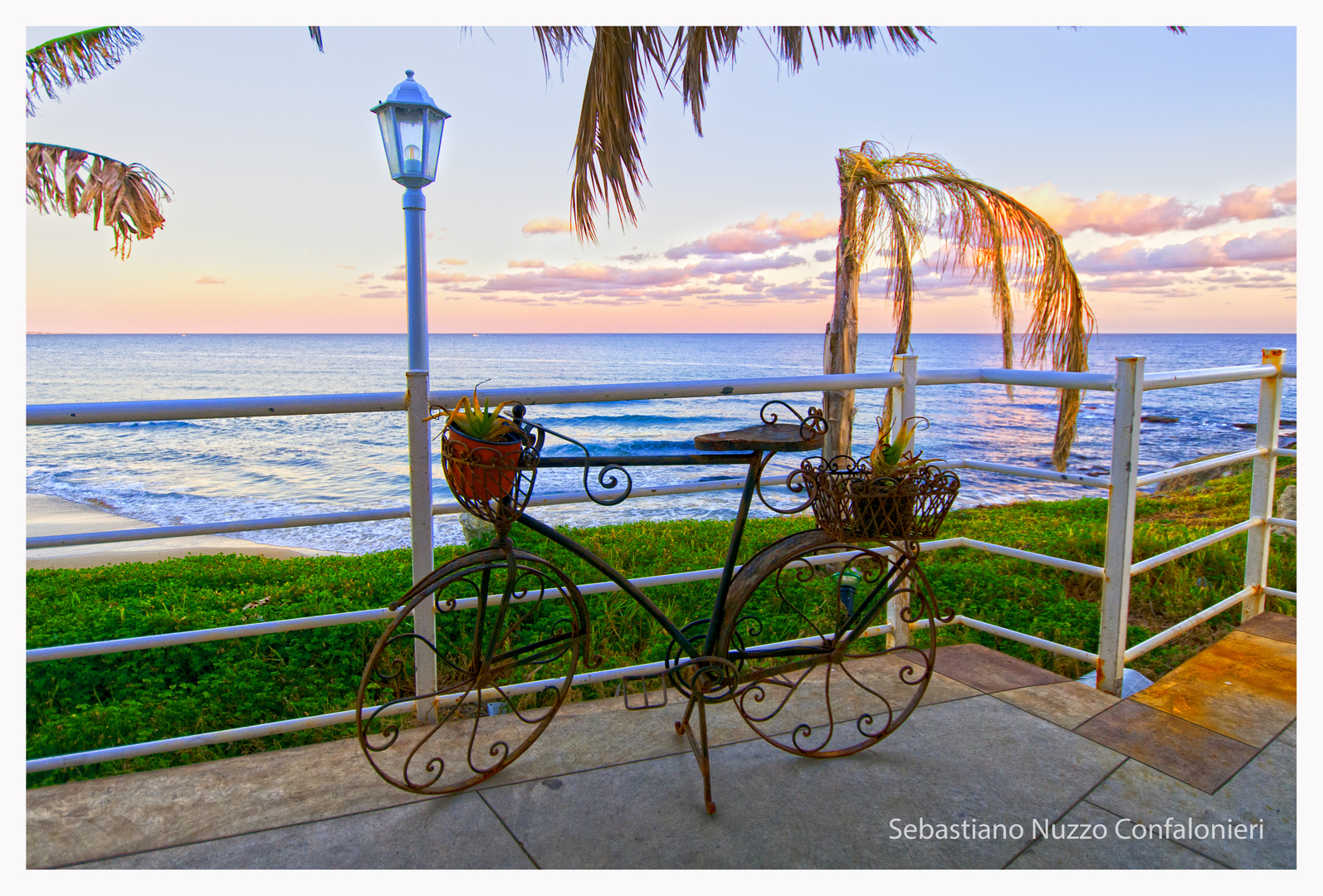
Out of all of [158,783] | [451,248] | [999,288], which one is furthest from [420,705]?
[451,248]

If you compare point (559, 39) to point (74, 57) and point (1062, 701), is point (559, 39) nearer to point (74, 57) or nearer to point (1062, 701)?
point (1062, 701)

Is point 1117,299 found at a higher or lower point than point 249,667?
higher

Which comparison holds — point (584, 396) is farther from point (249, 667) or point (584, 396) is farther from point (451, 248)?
point (451, 248)

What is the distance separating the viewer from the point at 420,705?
2211 mm

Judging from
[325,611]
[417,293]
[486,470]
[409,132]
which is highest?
[409,132]

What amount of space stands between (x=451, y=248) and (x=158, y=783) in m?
27.8

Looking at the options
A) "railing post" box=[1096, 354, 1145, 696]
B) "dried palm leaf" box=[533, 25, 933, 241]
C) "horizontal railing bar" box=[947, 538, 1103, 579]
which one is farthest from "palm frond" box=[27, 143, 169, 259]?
"railing post" box=[1096, 354, 1145, 696]

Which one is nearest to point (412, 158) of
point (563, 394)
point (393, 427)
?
point (563, 394)

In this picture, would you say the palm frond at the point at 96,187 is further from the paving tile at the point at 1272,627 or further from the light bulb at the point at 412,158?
the paving tile at the point at 1272,627

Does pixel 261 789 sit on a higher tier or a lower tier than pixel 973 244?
lower

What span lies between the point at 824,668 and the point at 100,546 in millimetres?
11981

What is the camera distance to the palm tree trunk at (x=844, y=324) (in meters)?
4.89

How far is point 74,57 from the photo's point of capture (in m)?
6.04
